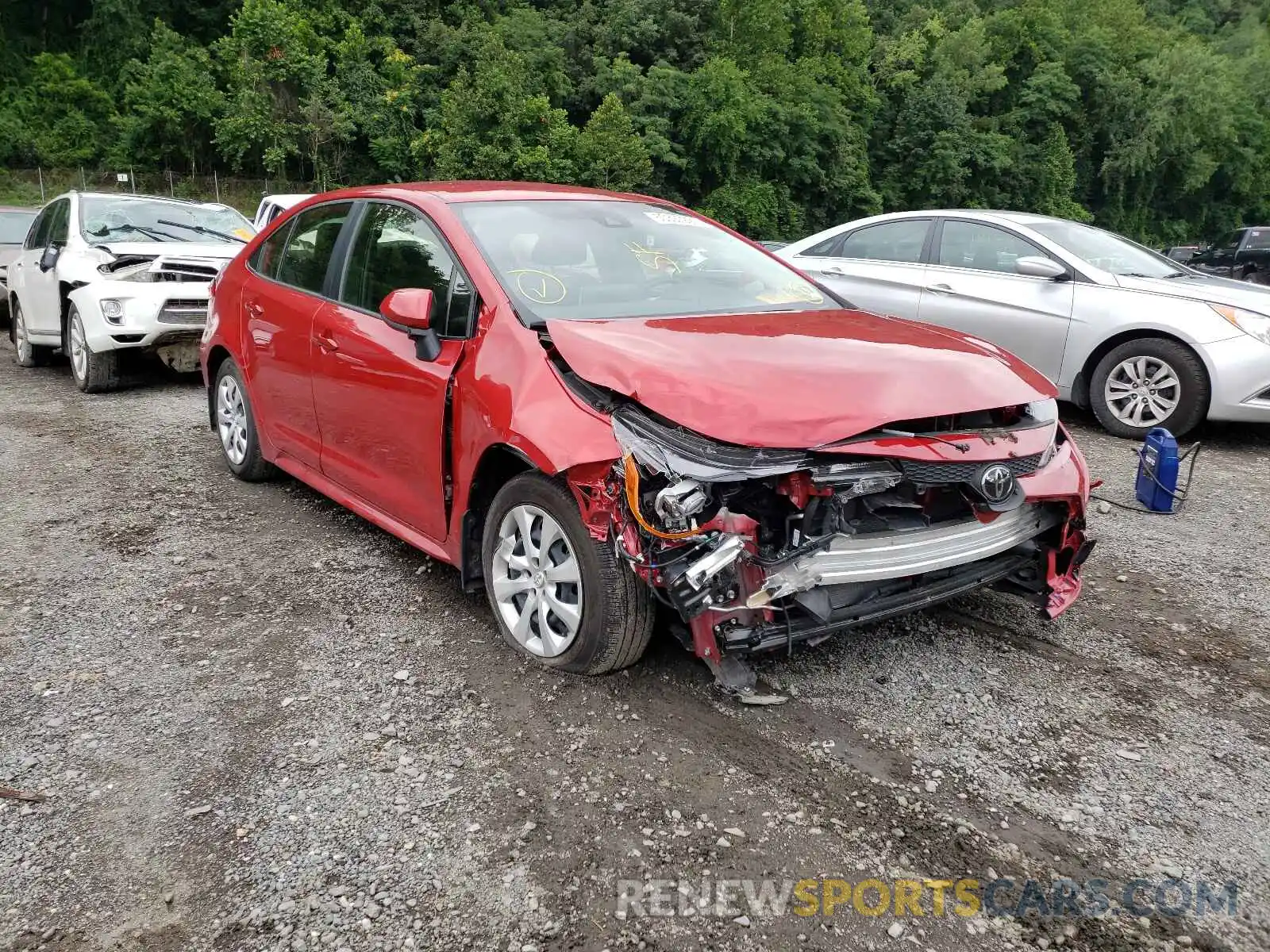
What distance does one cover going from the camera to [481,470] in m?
3.27

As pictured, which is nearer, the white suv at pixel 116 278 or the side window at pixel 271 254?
the side window at pixel 271 254

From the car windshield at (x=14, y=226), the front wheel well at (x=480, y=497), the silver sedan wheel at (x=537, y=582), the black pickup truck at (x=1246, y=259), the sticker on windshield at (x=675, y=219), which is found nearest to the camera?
the silver sedan wheel at (x=537, y=582)

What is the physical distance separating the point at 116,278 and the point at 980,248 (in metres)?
6.97

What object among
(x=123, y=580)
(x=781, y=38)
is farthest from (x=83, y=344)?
(x=781, y=38)

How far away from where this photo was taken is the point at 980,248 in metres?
7.22

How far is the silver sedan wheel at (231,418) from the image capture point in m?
5.18

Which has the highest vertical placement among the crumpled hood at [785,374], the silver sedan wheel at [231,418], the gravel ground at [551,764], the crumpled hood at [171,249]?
the crumpled hood at [785,374]

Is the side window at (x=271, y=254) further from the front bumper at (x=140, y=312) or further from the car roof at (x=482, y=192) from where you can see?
the front bumper at (x=140, y=312)

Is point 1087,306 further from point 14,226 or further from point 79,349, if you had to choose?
point 14,226

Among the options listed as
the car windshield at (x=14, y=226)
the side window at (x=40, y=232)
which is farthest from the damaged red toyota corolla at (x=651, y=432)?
the car windshield at (x=14, y=226)

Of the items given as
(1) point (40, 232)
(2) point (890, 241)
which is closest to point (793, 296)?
(2) point (890, 241)

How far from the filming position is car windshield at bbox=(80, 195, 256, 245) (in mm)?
8211

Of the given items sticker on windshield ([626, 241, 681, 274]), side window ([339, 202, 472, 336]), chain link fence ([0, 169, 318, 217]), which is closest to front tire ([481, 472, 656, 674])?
side window ([339, 202, 472, 336])

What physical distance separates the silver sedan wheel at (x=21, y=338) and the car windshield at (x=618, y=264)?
7427 mm
